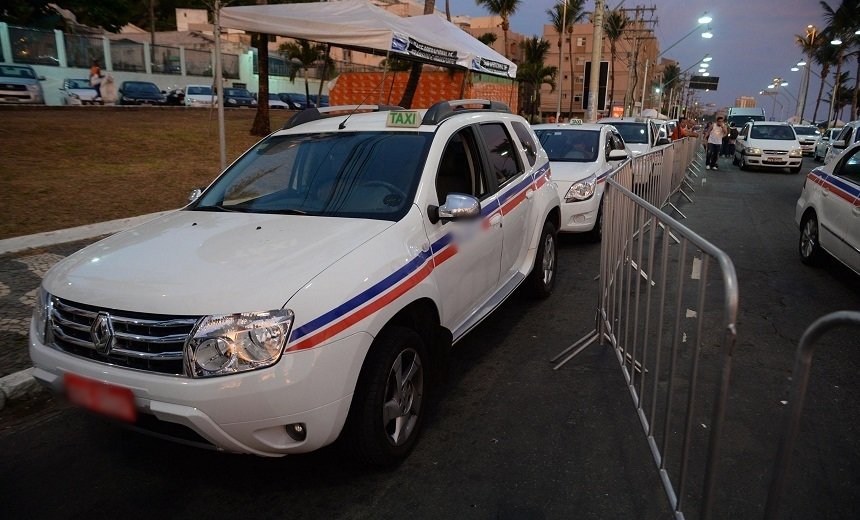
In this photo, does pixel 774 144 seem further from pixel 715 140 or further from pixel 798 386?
pixel 798 386

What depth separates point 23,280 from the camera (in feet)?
18.6

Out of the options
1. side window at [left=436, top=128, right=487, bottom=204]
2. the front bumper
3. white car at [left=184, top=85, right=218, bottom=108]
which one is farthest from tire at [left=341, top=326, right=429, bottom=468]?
white car at [left=184, top=85, right=218, bottom=108]

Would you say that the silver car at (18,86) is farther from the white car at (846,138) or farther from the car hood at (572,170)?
the white car at (846,138)

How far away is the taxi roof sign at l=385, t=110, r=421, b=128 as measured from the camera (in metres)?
4.13

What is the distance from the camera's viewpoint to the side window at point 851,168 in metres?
6.39

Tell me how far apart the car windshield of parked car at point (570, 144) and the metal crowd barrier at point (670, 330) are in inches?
140

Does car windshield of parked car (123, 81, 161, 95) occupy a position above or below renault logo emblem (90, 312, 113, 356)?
above

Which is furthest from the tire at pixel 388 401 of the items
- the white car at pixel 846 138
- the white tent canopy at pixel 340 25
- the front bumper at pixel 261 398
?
the white car at pixel 846 138

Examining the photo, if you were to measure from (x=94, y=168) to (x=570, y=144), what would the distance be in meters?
8.64

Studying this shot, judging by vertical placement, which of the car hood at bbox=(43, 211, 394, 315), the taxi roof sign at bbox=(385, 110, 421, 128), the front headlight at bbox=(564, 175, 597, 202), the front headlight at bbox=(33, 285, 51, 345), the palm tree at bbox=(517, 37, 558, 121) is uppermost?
the palm tree at bbox=(517, 37, 558, 121)

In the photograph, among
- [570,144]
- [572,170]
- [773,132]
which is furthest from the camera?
[773,132]

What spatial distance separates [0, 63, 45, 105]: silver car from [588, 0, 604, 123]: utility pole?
21265 millimetres

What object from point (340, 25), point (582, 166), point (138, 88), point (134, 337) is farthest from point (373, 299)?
point (138, 88)

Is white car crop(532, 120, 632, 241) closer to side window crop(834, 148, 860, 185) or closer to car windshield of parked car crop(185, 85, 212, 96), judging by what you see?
side window crop(834, 148, 860, 185)
